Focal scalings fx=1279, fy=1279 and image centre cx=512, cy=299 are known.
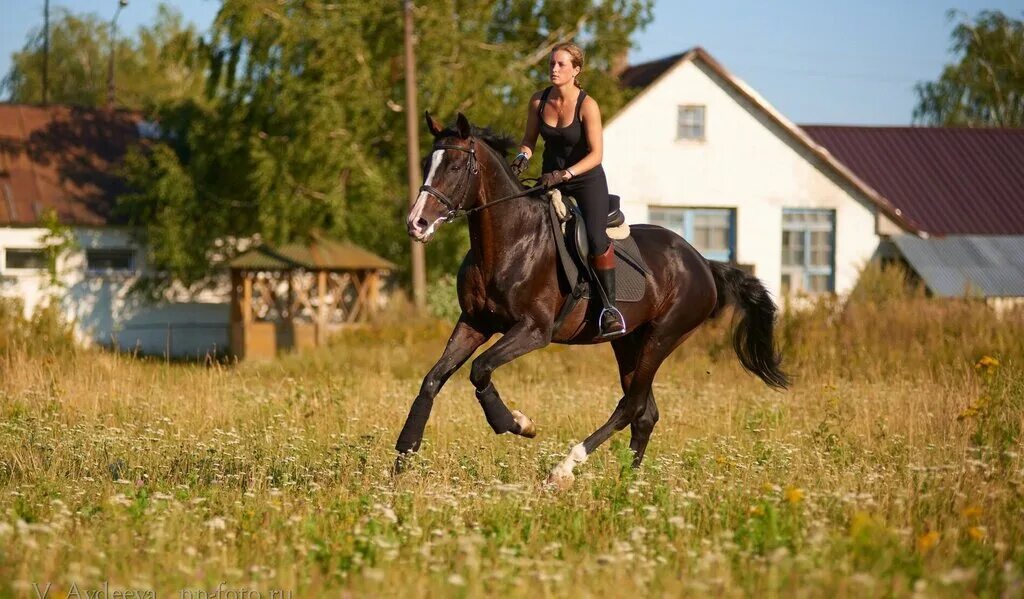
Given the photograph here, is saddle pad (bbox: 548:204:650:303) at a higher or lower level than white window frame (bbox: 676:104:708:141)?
lower

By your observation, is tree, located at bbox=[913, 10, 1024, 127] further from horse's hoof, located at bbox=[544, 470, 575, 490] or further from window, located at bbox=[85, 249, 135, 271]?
horse's hoof, located at bbox=[544, 470, 575, 490]

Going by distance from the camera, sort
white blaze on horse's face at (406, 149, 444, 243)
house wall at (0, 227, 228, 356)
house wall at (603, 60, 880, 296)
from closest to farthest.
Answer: white blaze on horse's face at (406, 149, 444, 243) < house wall at (0, 227, 228, 356) < house wall at (603, 60, 880, 296)

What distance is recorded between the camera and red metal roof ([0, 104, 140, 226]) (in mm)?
32875

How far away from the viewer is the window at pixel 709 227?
33.2m

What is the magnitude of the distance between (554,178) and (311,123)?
21.9 metres

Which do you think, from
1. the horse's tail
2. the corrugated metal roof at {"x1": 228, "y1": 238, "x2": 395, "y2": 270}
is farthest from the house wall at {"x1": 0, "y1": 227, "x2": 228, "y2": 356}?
the horse's tail

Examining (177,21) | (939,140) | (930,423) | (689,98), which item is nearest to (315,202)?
(689,98)

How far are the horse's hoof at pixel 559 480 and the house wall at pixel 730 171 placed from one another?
2459cm

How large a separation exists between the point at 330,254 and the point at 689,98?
10010 mm

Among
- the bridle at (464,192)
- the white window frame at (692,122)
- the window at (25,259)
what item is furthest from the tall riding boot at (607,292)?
the window at (25,259)

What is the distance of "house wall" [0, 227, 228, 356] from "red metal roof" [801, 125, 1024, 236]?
18.4 metres

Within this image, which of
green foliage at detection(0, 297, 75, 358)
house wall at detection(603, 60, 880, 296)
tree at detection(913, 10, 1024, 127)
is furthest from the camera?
tree at detection(913, 10, 1024, 127)

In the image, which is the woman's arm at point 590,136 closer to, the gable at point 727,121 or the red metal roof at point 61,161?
the gable at point 727,121

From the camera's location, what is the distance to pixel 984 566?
228 inches
